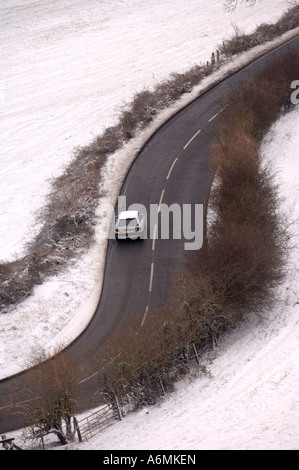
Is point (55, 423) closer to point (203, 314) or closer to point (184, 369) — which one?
point (184, 369)

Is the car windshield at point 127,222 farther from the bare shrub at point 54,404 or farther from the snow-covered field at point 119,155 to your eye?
the bare shrub at point 54,404

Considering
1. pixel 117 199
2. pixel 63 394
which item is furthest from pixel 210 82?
pixel 63 394

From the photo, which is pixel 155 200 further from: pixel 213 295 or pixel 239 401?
pixel 239 401

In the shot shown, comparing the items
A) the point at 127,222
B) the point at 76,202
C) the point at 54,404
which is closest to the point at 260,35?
the point at 76,202

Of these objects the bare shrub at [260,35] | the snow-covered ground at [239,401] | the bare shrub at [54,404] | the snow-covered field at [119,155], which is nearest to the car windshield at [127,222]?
the snow-covered field at [119,155]
